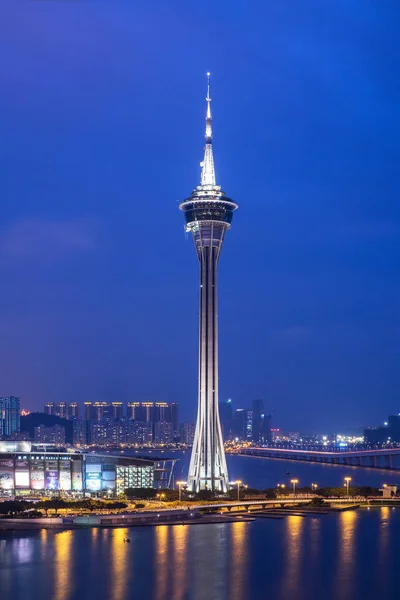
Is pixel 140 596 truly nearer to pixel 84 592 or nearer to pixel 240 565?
pixel 84 592

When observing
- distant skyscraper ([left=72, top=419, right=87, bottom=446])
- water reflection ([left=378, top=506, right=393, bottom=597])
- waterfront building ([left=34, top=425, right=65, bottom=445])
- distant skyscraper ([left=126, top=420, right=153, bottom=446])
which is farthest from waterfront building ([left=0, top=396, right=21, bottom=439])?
water reflection ([left=378, top=506, right=393, bottom=597])

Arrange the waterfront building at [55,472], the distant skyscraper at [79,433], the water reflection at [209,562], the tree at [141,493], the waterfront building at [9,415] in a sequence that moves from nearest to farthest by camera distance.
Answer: the water reflection at [209,562]
the tree at [141,493]
the waterfront building at [55,472]
the waterfront building at [9,415]
the distant skyscraper at [79,433]

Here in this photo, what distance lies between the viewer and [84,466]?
2336 inches

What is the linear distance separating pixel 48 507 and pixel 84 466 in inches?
389

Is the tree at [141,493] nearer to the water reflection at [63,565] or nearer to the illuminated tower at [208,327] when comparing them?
the illuminated tower at [208,327]

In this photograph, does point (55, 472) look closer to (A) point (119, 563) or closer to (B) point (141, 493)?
(B) point (141, 493)

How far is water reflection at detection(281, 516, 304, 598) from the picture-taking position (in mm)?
32112

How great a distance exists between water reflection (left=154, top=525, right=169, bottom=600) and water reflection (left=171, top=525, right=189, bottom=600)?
0.98 ft

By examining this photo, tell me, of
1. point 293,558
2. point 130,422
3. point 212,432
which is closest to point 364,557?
point 293,558

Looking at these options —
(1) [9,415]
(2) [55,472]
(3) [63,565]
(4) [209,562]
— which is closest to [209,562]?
(4) [209,562]

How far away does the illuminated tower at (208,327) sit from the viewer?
199ft

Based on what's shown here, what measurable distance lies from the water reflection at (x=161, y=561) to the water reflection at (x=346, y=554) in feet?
18.3

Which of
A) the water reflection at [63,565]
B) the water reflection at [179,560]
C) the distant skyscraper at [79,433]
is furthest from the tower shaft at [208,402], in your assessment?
the distant skyscraper at [79,433]

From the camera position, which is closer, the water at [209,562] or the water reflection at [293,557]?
the water at [209,562]
